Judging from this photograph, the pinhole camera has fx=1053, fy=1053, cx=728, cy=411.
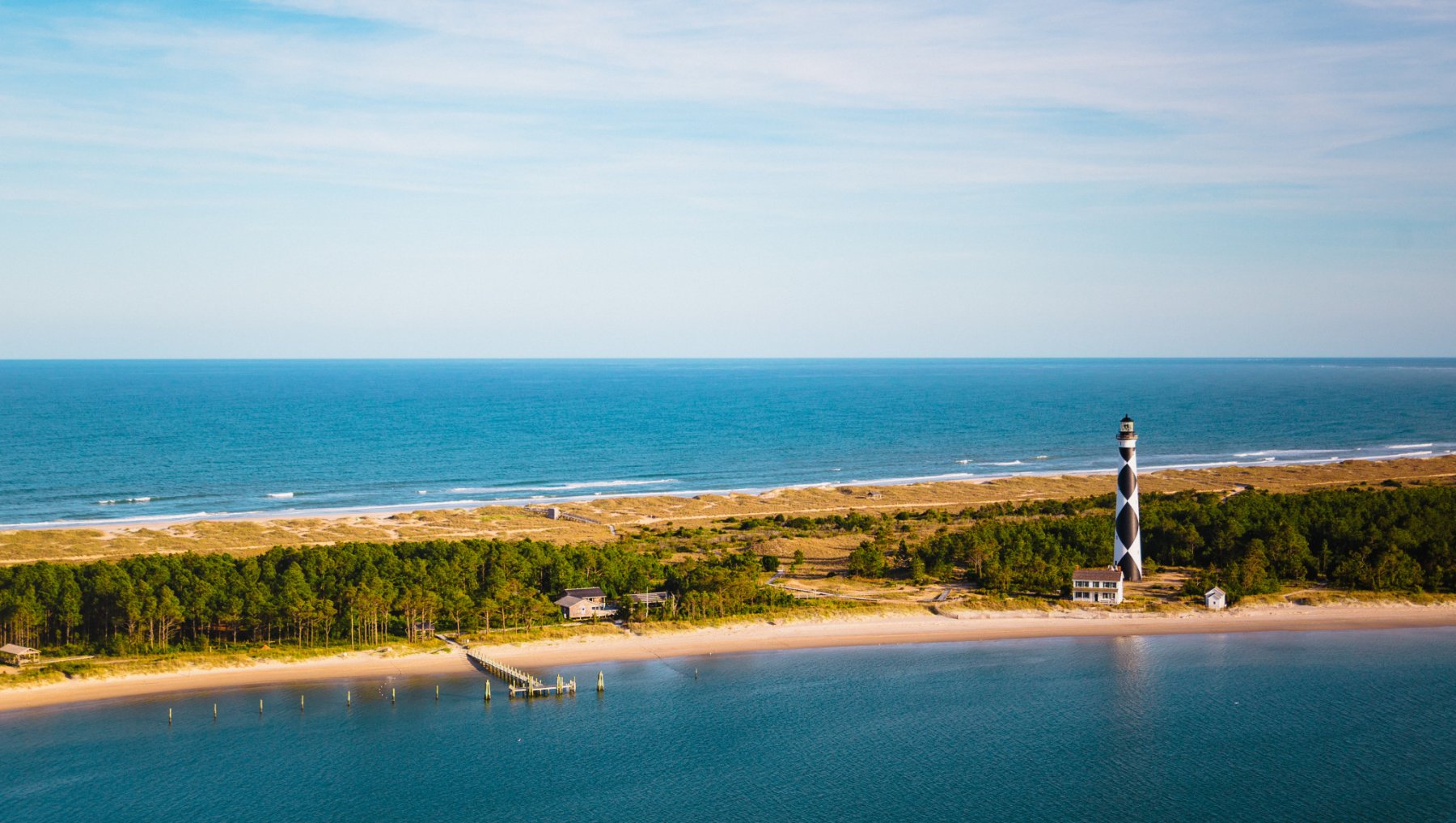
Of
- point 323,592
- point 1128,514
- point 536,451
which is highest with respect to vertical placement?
point 1128,514

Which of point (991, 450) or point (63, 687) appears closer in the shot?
point (63, 687)

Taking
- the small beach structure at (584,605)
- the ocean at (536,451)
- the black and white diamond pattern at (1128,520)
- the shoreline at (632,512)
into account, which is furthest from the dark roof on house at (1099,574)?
the ocean at (536,451)

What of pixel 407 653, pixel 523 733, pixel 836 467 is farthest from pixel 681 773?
pixel 836 467

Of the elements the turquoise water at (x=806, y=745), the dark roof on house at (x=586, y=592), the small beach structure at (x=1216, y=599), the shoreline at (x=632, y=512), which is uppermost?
the shoreline at (x=632, y=512)

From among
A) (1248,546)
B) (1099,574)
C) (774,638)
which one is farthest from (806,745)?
(1248,546)

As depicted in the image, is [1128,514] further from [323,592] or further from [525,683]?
[323,592]

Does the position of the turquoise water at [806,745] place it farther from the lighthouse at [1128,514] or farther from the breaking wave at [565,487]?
the breaking wave at [565,487]

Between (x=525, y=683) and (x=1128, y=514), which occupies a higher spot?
(x=1128, y=514)

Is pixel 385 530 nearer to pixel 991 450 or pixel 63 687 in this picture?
pixel 63 687
